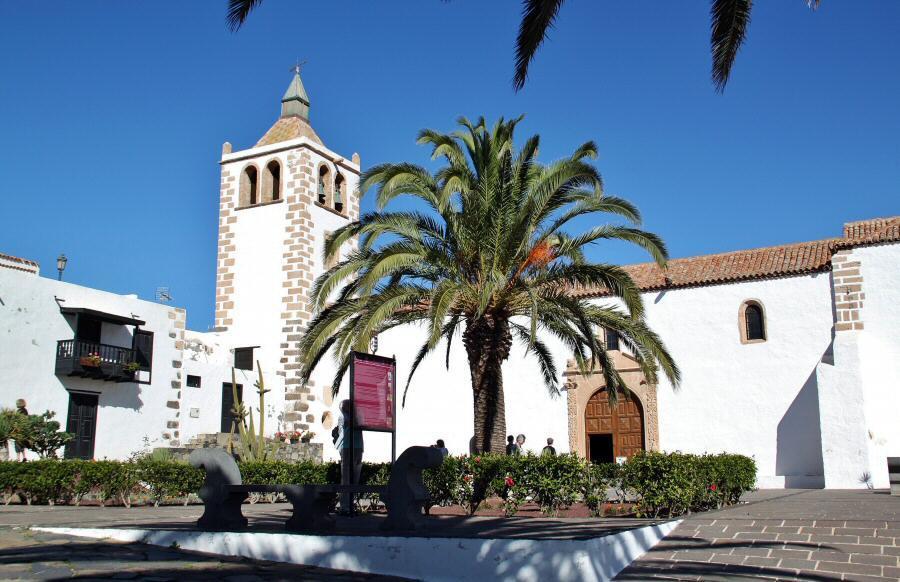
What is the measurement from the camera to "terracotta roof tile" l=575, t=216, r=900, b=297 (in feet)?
64.5

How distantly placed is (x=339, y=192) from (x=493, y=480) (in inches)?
653

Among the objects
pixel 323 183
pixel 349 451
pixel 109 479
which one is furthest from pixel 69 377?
pixel 349 451

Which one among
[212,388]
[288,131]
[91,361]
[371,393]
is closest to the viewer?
[371,393]

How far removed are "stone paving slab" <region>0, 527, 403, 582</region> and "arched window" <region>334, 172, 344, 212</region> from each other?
1965 centimetres

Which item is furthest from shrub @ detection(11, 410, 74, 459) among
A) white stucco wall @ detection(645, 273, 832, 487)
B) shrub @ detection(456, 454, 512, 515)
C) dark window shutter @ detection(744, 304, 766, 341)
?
dark window shutter @ detection(744, 304, 766, 341)

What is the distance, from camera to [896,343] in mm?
18672

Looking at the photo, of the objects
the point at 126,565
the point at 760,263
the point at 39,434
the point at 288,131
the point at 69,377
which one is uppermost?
the point at 288,131

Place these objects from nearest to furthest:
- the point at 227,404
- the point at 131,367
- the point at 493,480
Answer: the point at 493,480
the point at 131,367
the point at 227,404

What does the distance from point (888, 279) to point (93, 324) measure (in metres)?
18.3

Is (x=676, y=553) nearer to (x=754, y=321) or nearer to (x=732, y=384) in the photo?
(x=732, y=384)

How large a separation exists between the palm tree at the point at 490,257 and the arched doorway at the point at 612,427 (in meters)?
8.37

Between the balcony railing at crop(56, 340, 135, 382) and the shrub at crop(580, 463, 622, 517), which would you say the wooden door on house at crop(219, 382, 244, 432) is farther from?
the shrub at crop(580, 463, 622, 517)

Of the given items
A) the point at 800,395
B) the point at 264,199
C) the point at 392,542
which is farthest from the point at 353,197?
the point at 392,542

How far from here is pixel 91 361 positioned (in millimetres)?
18891
